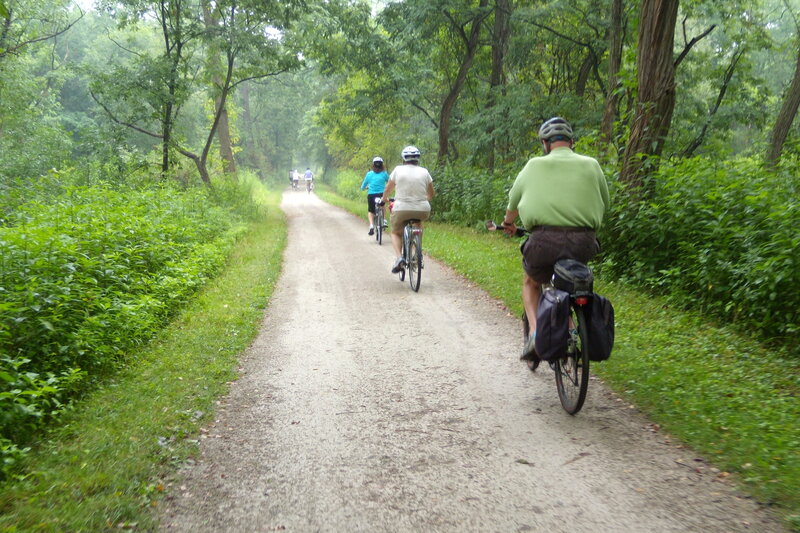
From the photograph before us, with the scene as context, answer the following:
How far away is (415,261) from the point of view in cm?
888

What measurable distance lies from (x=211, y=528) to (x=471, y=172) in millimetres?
16549

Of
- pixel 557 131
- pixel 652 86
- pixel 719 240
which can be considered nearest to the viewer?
pixel 557 131

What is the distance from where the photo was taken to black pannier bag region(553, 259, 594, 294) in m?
3.94

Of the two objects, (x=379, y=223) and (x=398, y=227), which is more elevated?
A: (x=398, y=227)

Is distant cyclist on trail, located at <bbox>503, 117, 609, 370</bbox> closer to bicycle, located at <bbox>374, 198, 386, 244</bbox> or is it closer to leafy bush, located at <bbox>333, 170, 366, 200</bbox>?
bicycle, located at <bbox>374, 198, 386, 244</bbox>

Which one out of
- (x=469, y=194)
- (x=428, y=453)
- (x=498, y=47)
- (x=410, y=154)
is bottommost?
(x=428, y=453)

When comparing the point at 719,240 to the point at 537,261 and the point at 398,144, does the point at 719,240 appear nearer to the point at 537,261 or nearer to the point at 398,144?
the point at 537,261

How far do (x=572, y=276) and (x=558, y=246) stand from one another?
1.01 ft

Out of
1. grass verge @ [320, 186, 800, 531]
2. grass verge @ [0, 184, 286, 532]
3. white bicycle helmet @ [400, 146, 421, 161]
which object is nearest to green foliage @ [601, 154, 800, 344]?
grass verge @ [320, 186, 800, 531]

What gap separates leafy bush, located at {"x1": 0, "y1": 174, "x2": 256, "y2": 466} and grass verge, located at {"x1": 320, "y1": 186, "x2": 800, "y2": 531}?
14.7 ft

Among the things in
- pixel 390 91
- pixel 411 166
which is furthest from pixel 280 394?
pixel 390 91

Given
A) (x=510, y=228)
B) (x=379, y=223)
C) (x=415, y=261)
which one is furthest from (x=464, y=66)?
(x=510, y=228)

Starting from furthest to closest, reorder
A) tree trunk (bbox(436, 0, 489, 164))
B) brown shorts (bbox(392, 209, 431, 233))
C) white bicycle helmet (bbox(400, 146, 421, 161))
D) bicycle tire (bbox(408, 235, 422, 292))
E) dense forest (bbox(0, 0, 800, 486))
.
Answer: tree trunk (bbox(436, 0, 489, 164)) < brown shorts (bbox(392, 209, 431, 233)) < white bicycle helmet (bbox(400, 146, 421, 161)) < bicycle tire (bbox(408, 235, 422, 292)) < dense forest (bbox(0, 0, 800, 486))

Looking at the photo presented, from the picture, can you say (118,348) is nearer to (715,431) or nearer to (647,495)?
(647,495)
